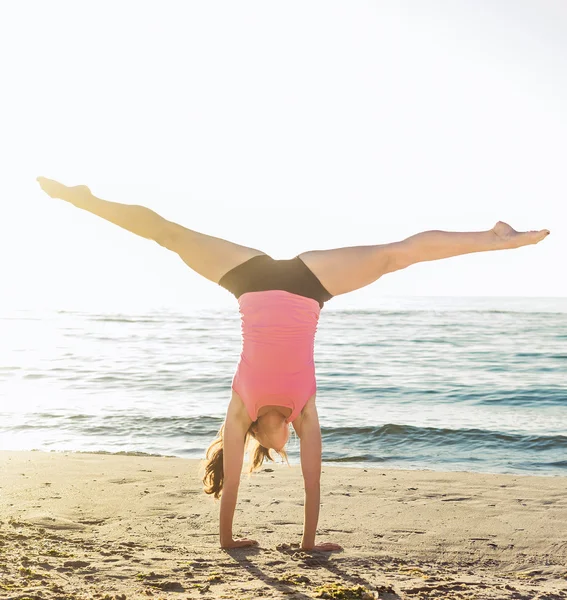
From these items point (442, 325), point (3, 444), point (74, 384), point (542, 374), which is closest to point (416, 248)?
point (3, 444)

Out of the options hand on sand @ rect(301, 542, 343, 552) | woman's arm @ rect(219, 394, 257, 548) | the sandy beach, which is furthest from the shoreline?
woman's arm @ rect(219, 394, 257, 548)

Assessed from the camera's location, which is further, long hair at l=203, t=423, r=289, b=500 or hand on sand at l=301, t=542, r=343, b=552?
long hair at l=203, t=423, r=289, b=500

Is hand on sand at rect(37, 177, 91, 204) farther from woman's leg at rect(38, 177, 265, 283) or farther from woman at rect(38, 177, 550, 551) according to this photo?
woman at rect(38, 177, 550, 551)

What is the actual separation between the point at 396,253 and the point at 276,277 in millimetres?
722

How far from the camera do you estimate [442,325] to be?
34.1 m

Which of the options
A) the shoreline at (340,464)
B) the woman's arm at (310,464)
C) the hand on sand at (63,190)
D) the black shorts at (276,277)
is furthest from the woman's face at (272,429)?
the shoreline at (340,464)

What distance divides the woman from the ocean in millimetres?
4052

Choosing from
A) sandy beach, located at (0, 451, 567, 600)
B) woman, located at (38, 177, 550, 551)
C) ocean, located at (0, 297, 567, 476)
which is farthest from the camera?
ocean, located at (0, 297, 567, 476)

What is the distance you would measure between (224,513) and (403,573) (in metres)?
1.17

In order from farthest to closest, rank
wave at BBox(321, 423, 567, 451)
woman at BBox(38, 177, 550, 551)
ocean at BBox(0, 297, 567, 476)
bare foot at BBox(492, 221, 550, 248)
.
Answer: wave at BBox(321, 423, 567, 451) < ocean at BBox(0, 297, 567, 476) < woman at BBox(38, 177, 550, 551) < bare foot at BBox(492, 221, 550, 248)

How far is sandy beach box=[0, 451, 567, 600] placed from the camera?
3.56 meters

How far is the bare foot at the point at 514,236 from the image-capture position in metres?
3.93

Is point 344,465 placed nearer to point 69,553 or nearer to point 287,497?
point 287,497

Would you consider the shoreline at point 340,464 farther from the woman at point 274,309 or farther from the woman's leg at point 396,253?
the woman's leg at point 396,253
